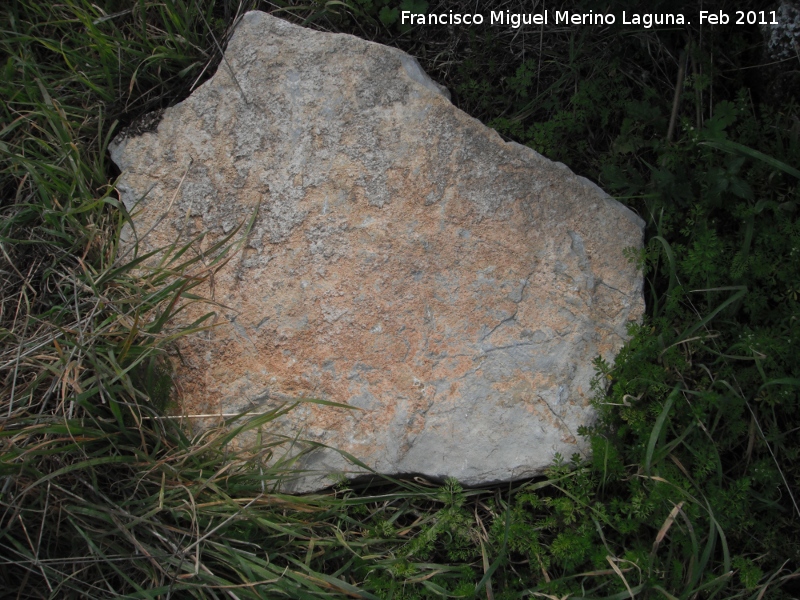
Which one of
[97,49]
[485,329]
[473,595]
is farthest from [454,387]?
[97,49]

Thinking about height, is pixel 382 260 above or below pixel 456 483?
above

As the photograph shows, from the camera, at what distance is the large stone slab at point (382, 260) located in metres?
2.08

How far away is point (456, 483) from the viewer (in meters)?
2.04

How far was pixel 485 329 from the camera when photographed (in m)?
2.13

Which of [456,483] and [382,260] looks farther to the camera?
[382,260]

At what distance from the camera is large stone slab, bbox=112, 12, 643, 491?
2082mm

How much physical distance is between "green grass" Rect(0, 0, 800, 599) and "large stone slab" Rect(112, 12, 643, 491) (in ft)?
0.35

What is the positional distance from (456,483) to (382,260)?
73cm

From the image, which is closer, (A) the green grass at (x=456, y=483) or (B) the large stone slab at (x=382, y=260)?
A: (A) the green grass at (x=456, y=483)

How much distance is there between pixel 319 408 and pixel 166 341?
0.51 m

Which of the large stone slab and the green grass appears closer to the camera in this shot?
the green grass

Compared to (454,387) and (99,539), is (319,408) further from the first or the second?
(99,539)

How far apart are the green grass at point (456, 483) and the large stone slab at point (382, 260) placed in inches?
4.2

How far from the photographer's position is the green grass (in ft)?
6.38
